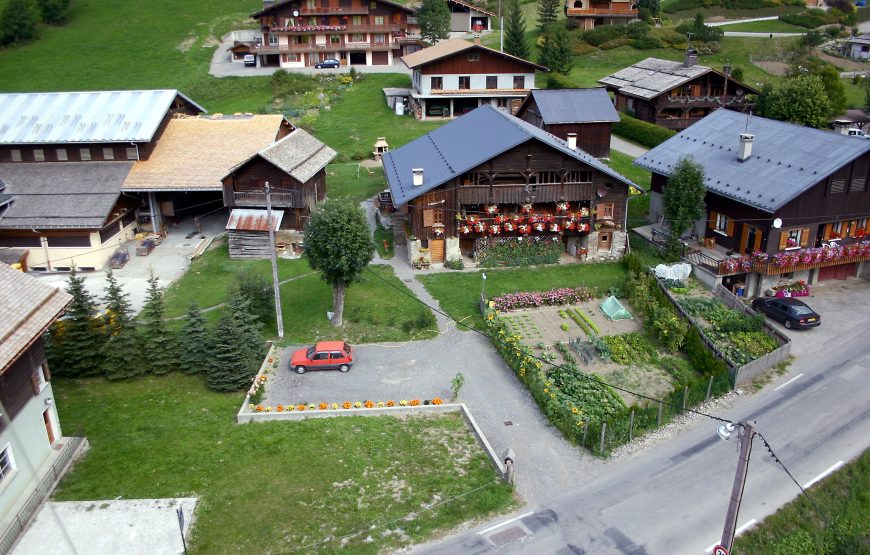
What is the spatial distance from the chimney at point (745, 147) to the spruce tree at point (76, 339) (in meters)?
36.2

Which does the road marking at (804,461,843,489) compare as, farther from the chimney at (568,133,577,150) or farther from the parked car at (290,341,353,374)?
the chimney at (568,133,577,150)

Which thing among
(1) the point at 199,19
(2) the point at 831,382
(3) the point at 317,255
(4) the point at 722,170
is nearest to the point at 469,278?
(3) the point at 317,255

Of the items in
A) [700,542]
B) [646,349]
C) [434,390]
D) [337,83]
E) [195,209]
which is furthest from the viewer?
[337,83]

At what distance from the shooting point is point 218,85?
288 feet

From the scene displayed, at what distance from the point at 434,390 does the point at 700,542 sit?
12890 millimetres

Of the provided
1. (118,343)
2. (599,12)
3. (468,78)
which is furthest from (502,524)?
(599,12)

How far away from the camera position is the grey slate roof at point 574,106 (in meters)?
62.2

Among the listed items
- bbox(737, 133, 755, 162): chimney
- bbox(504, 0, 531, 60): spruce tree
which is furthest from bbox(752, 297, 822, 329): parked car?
bbox(504, 0, 531, 60): spruce tree

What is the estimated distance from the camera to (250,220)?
160 ft

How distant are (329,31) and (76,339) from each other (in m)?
65.1

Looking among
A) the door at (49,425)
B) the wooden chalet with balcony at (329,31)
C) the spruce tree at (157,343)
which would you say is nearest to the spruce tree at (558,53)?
the wooden chalet with balcony at (329,31)

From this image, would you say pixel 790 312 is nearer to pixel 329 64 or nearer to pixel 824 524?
pixel 824 524

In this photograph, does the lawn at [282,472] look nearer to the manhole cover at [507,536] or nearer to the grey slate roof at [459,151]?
the manhole cover at [507,536]

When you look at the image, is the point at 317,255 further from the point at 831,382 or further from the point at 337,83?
the point at 337,83
